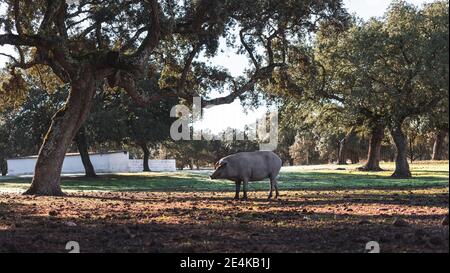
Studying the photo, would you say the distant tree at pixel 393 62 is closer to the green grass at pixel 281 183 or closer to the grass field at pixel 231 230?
the green grass at pixel 281 183

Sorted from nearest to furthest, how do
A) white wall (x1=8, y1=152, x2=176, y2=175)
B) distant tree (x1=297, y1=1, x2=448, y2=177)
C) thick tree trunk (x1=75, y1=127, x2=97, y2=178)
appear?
distant tree (x1=297, y1=1, x2=448, y2=177) < thick tree trunk (x1=75, y1=127, x2=97, y2=178) < white wall (x1=8, y1=152, x2=176, y2=175)

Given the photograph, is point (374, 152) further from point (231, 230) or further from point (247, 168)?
point (231, 230)

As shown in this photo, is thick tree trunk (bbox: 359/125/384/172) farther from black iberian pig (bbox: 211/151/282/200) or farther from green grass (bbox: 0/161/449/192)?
black iberian pig (bbox: 211/151/282/200)

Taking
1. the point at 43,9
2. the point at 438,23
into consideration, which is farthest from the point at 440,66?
the point at 43,9

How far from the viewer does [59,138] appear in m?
22.0

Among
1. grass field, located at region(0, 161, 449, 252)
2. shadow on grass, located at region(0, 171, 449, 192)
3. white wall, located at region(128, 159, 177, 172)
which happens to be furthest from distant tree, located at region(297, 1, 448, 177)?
white wall, located at region(128, 159, 177, 172)

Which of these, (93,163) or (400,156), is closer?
(400,156)

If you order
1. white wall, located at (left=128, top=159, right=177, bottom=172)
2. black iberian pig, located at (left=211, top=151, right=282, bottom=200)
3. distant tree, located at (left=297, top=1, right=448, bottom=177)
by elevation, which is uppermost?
distant tree, located at (left=297, top=1, right=448, bottom=177)

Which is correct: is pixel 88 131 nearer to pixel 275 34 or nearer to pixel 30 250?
pixel 275 34

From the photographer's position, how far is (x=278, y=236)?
8.62 m

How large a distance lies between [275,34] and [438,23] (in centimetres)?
1368

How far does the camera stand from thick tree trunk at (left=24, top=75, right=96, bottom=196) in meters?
21.9

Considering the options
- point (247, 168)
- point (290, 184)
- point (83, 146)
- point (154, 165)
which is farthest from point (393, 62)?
point (154, 165)
